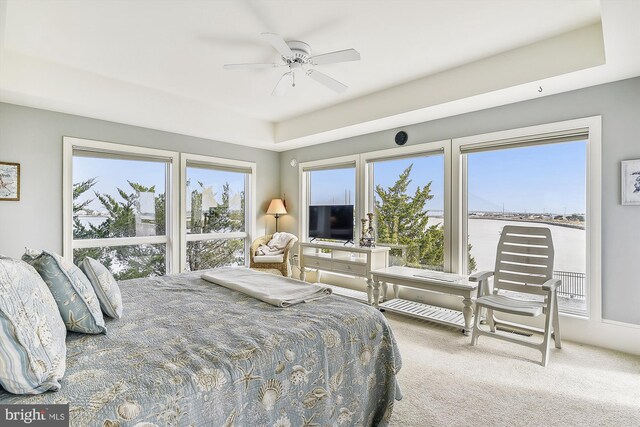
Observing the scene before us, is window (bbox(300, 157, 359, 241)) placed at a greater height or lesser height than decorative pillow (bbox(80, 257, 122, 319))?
greater

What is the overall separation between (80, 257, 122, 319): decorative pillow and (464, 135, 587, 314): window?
3.54 meters

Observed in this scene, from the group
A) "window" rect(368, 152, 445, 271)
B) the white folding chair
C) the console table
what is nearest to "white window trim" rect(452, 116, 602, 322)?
the white folding chair

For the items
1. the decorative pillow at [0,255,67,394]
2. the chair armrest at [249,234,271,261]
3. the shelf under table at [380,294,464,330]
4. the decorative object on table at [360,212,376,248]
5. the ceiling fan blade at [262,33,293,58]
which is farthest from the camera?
the chair armrest at [249,234,271,261]

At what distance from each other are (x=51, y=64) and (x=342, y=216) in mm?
3779

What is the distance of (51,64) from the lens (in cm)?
323

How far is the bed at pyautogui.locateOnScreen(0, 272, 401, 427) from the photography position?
1025 millimetres

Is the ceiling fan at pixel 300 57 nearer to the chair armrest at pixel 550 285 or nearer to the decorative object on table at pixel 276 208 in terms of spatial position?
the chair armrest at pixel 550 285

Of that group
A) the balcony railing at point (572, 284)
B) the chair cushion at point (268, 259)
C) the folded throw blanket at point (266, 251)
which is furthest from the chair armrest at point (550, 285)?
the folded throw blanket at point (266, 251)

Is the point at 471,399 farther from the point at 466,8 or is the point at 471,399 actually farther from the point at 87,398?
the point at 466,8

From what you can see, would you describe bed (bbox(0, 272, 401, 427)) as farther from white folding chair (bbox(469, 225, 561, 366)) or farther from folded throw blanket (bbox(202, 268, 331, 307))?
white folding chair (bbox(469, 225, 561, 366))

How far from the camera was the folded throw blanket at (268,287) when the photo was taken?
1.94 meters

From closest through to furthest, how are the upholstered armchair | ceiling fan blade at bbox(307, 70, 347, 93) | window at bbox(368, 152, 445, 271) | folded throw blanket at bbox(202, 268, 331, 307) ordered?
folded throw blanket at bbox(202, 268, 331, 307), ceiling fan blade at bbox(307, 70, 347, 93), window at bbox(368, 152, 445, 271), the upholstered armchair

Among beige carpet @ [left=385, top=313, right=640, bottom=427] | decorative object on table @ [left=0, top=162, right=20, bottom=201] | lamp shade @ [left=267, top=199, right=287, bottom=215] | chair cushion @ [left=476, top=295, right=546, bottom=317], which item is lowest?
beige carpet @ [left=385, top=313, right=640, bottom=427]

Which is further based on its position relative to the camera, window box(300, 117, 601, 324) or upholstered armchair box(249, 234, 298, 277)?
upholstered armchair box(249, 234, 298, 277)
